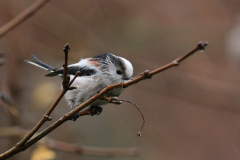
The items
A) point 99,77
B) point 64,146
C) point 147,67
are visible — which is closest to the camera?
point 99,77

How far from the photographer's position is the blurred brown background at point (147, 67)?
3.60 metres

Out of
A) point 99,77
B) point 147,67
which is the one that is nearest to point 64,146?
point 99,77

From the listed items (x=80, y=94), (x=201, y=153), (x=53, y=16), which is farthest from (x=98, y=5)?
(x=201, y=153)

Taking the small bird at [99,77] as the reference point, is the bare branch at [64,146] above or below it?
below

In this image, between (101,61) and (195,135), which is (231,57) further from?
(101,61)

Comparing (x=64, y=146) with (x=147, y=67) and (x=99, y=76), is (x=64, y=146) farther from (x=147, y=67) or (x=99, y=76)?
(x=147, y=67)

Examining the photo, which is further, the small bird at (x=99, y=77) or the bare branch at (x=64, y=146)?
the bare branch at (x=64, y=146)

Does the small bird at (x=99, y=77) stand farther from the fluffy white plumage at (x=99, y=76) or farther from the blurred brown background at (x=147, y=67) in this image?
the blurred brown background at (x=147, y=67)

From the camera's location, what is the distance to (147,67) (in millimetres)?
3893

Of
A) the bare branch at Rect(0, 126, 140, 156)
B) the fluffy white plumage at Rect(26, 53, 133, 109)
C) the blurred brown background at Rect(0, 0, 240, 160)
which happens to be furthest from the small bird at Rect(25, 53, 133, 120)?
the blurred brown background at Rect(0, 0, 240, 160)

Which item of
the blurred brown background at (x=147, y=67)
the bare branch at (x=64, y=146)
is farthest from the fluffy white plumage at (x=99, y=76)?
the blurred brown background at (x=147, y=67)

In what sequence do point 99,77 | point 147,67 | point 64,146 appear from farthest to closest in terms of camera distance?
point 147,67, point 64,146, point 99,77

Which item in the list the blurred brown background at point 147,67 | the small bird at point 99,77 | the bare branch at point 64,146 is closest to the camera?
the small bird at point 99,77

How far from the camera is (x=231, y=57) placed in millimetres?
4957
